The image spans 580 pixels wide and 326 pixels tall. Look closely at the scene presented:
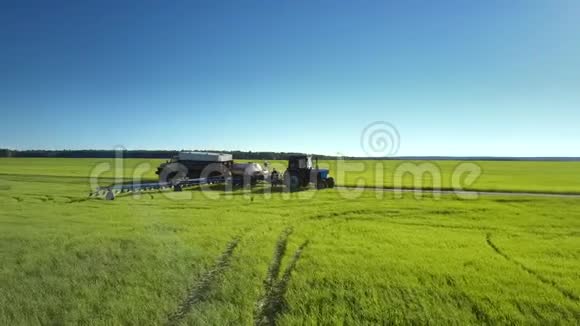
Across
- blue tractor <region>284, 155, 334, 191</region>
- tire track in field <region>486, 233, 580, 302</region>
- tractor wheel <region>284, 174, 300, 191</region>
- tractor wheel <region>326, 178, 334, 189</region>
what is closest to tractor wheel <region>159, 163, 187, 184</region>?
tractor wheel <region>284, 174, 300, 191</region>

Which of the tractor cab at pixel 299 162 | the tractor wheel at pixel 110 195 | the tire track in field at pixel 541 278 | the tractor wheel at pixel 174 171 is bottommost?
the tire track in field at pixel 541 278

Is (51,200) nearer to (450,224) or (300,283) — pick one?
(300,283)

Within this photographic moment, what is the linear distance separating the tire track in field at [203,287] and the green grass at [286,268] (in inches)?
1.8

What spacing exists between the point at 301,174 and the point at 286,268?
18.1 meters

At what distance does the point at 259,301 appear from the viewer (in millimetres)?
7078

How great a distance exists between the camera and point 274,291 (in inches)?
298

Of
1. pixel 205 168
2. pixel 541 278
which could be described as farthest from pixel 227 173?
pixel 541 278

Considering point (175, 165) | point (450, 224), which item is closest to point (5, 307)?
point (450, 224)

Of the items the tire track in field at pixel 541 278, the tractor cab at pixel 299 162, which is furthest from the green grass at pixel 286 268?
the tractor cab at pixel 299 162

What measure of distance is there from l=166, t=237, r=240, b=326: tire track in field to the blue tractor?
16283mm

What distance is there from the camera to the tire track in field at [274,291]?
6.48 m

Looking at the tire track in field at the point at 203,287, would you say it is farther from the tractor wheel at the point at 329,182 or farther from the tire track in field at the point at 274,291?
the tractor wheel at the point at 329,182

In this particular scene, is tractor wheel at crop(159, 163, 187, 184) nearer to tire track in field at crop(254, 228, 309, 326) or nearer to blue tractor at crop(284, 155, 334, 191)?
blue tractor at crop(284, 155, 334, 191)

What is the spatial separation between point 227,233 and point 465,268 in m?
8.02
